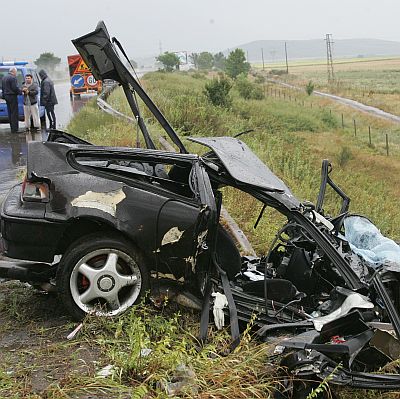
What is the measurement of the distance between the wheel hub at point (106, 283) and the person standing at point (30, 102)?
41.8ft

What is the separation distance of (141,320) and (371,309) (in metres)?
1.70

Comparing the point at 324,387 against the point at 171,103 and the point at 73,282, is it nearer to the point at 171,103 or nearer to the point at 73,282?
the point at 73,282

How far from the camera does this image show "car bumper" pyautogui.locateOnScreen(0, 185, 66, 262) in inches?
179

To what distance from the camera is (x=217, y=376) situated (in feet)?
12.0

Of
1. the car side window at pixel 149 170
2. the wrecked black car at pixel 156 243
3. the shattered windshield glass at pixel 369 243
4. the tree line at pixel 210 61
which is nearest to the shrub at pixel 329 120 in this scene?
the tree line at pixel 210 61

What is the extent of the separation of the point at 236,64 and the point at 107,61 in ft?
235

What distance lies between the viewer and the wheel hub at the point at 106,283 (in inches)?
Result: 177

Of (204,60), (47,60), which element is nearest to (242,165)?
(47,60)

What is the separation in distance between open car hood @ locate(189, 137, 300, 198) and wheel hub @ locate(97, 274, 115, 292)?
1.19m

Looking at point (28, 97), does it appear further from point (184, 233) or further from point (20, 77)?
point (184, 233)

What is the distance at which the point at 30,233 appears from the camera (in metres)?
4.56

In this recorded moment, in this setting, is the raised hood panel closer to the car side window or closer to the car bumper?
the car side window

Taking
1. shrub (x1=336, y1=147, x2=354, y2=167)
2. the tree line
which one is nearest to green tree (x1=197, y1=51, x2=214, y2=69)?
the tree line

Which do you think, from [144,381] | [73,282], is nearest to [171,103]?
[73,282]
